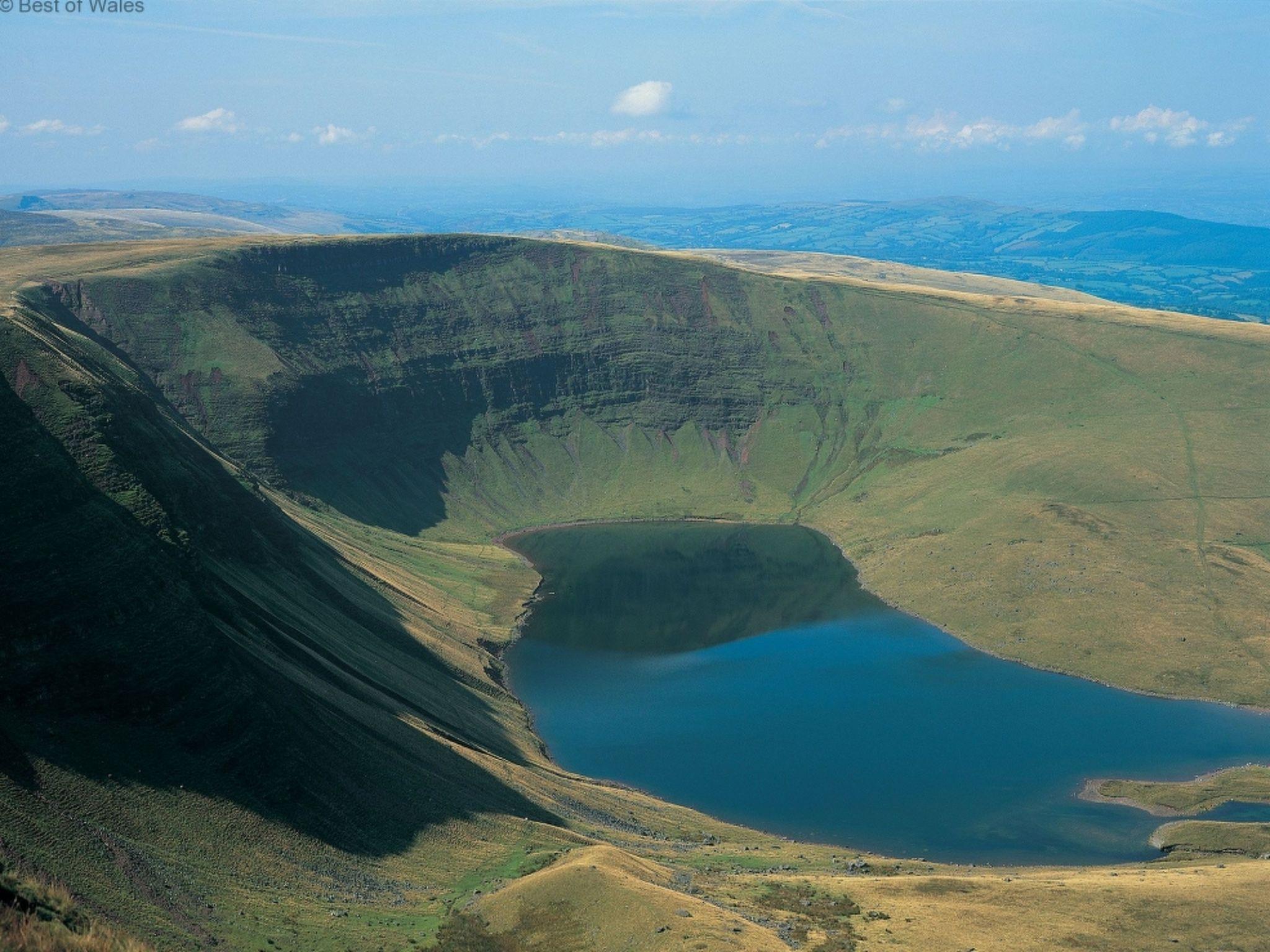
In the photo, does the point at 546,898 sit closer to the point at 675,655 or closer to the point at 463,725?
the point at 463,725

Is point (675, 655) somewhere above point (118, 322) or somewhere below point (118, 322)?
below

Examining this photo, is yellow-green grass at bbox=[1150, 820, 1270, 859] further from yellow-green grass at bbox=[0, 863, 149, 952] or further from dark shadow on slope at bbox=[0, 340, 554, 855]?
yellow-green grass at bbox=[0, 863, 149, 952]

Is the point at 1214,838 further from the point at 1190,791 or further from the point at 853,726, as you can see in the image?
the point at 853,726

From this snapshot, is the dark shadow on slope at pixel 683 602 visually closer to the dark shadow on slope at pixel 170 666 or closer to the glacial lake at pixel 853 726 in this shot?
the glacial lake at pixel 853 726

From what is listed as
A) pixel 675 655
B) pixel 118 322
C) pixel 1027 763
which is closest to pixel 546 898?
pixel 1027 763

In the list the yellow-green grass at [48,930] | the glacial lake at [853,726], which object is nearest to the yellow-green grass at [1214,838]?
the glacial lake at [853,726]
